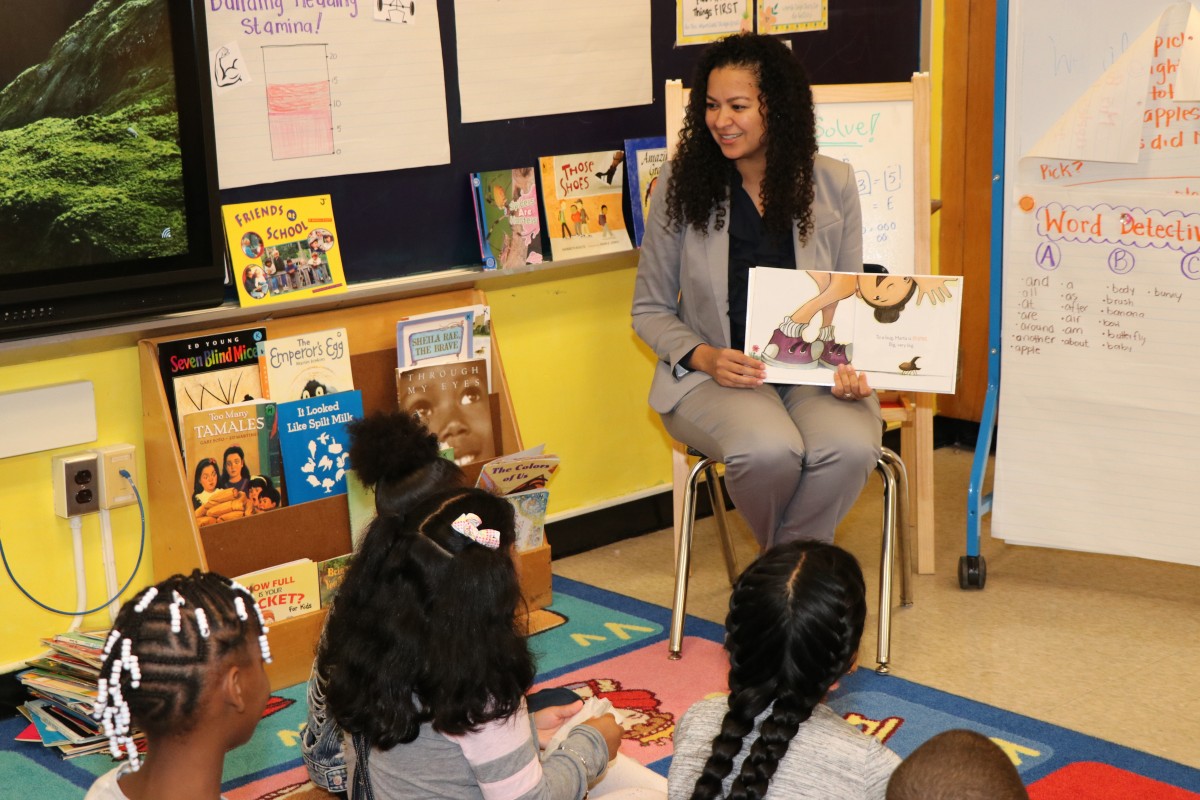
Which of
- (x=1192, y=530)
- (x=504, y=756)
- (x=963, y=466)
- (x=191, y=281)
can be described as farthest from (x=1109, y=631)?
(x=191, y=281)

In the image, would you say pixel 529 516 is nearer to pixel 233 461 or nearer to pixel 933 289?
Answer: pixel 233 461

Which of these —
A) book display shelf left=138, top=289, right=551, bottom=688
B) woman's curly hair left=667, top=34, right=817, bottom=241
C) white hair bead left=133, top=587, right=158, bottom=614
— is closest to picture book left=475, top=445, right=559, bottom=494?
book display shelf left=138, top=289, right=551, bottom=688

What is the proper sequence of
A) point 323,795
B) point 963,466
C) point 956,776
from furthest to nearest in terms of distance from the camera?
point 963,466 → point 323,795 → point 956,776

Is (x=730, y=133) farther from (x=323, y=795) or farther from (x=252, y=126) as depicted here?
(x=323, y=795)

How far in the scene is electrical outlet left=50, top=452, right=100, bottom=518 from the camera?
2658 millimetres

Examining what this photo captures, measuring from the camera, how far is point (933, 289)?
275 cm

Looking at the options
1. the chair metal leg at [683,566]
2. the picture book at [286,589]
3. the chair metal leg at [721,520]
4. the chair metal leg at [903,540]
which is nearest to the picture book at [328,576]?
the picture book at [286,589]

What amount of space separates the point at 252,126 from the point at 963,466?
2583mm

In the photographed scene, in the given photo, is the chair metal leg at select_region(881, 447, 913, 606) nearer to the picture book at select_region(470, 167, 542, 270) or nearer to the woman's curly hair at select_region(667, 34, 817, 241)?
the woman's curly hair at select_region(667, 34, 817, 241)

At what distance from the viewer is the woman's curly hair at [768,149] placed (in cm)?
291

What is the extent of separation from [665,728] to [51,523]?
1.31 meters

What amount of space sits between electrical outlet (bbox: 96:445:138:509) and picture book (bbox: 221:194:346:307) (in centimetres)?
40

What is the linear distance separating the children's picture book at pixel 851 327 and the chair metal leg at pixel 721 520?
45 centimetres

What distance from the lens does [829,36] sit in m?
3.86
